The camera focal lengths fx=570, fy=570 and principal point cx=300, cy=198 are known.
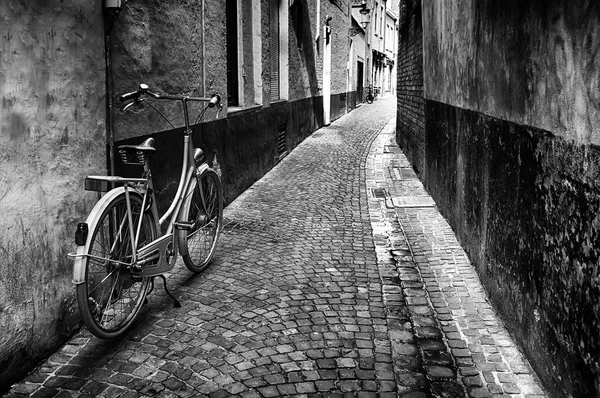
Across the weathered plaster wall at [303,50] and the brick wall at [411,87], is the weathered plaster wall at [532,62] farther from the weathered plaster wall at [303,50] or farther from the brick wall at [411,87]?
the weathered plaster wall at [303,50]

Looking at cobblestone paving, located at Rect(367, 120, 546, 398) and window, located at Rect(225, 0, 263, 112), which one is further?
window, located at Rect(225, 0, 263, 112)

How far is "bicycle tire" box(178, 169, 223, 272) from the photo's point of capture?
14.9ft

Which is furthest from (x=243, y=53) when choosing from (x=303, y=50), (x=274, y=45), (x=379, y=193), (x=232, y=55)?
(x=303, y=50)

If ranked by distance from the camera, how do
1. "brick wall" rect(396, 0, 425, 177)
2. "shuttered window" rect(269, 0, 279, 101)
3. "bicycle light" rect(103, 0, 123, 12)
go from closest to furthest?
"bicycle light" rect(103, 0, 123, 12), "brick wall" rect(396, 0, 425, 177), "shuttered window" rect(269, 0, 279, 101)

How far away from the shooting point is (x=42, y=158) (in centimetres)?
328

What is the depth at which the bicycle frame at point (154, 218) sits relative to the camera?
3.22 metres

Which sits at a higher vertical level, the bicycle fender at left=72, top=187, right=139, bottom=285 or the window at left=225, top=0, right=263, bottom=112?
the window at left=225, top=0, right=263, bottom=112

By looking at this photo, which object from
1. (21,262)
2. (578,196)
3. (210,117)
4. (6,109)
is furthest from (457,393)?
(210,117)

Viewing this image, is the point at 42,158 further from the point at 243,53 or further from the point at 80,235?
the point at 243,53

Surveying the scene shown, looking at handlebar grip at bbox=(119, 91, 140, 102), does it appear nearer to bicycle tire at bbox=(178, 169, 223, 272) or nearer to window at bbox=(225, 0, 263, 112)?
bicycle tire at bbox=(178, 169, 223, 272)

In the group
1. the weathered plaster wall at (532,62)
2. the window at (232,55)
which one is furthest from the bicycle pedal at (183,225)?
the window at (232,55)

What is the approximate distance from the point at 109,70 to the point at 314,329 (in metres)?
2.33

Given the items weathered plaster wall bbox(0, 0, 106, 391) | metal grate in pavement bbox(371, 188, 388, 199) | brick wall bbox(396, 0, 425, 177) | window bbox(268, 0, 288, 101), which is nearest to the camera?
weathered plaster wall bbox(0, 0, 106, 391)

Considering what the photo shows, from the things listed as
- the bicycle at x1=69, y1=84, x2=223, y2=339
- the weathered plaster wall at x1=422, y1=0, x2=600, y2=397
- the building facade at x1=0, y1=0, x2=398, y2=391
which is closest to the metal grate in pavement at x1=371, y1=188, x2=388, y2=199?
the building facade at x1=0, y1=0, x2=398, y2=391
